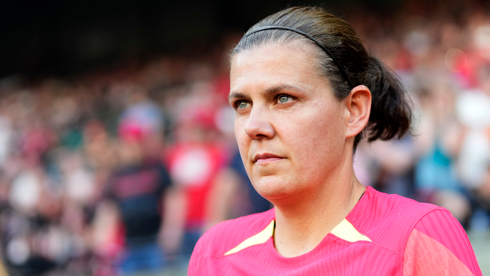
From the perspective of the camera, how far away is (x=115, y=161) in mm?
6129

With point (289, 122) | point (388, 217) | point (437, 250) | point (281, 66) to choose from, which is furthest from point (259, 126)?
point (437, 250)

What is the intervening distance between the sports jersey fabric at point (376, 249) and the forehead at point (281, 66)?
44 centimetres

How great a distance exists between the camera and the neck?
1640 millimetres

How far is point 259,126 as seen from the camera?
1562 mm

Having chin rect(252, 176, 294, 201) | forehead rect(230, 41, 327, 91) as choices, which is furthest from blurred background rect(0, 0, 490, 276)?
chin rect(252, 176, 294, 201)

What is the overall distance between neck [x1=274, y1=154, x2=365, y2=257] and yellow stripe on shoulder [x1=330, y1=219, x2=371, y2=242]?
0.04 meters

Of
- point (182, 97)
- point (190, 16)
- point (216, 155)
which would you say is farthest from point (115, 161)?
point (190, 16)

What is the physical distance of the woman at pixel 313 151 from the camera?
1.48 meters

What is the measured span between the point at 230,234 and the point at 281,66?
0.71 m

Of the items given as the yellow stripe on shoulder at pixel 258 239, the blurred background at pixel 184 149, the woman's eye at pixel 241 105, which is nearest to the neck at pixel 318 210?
the yellow stripe on shoulder at pixel 258 239

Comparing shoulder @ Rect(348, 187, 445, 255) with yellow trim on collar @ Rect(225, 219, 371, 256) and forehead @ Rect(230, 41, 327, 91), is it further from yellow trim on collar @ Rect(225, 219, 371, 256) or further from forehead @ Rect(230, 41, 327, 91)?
forehead @ Rect(230, 41, 327, 91)

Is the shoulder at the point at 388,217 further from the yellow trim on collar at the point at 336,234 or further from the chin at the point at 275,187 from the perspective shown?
the chin at the point at 275,187

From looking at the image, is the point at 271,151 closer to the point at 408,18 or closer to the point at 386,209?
the point at 386,209

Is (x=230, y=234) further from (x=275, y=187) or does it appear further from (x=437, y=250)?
(x=437, y=250)
